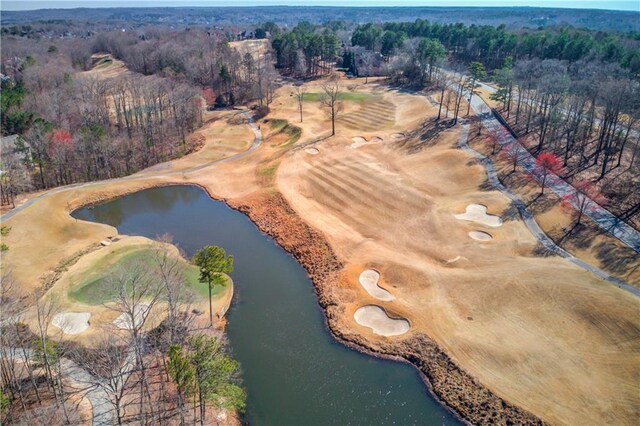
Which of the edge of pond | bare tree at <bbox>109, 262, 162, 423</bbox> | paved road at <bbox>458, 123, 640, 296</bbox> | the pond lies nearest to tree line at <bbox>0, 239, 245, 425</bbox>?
bare tree at <bbox>109, 262, 162, 423</bbox>

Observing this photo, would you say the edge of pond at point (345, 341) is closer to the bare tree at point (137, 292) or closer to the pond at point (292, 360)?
the pond at point (292, 360)

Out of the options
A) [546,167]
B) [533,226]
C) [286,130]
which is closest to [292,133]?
[286,130]

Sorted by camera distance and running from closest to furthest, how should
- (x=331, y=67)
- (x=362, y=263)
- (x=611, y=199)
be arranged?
(x=362, y=263) → (x=611, y=199) → (x=331, y=67)

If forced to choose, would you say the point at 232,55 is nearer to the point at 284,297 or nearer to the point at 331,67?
the point at 331,67

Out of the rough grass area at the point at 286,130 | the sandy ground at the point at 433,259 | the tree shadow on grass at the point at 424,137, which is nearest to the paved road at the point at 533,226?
the sandy ground at the point at 433,259

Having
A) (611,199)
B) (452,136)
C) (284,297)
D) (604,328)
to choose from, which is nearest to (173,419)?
(284,297)

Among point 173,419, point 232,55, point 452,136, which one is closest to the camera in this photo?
point 173,419

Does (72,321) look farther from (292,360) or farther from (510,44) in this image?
(510,44)
